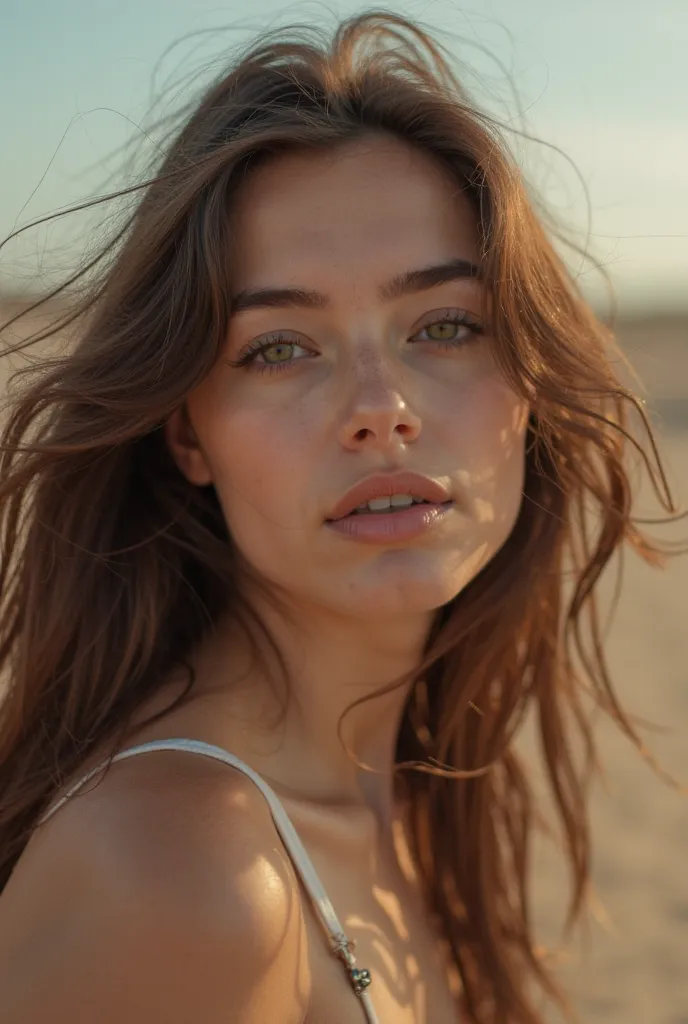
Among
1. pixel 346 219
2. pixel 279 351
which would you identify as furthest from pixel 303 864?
pixel 346 219

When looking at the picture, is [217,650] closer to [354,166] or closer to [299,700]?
[299,700]

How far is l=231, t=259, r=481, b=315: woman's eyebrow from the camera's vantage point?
2.24 metres

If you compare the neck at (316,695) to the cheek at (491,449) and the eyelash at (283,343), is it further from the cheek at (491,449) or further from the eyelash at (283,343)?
the eyelash at (283,343)

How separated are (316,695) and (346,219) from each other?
35.0 inches

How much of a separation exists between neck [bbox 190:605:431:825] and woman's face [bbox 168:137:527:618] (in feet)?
0.60

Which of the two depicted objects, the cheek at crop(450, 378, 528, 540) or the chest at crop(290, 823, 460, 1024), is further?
the cheek at crop(450, 378, 528, 540)

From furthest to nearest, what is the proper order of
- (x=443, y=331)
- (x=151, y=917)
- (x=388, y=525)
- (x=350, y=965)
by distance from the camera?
(x=443, y=331) < (x=388, y=525) < (x=350, y=965) < (x=151, y=917)

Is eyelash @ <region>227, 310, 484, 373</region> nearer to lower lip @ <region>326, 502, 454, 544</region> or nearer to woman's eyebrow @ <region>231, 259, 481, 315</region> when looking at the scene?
woman's eyebrow @ <region>231, 259, 481, 315</region>

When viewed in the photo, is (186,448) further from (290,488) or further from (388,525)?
(388,525)

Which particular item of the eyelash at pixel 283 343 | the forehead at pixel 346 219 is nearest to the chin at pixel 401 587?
the eyelash at pixel 283 343

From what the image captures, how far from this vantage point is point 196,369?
2.29 m

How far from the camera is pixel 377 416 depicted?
85.1 inches

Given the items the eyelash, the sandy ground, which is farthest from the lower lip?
the sandy ground

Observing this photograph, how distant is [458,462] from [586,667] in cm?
100
